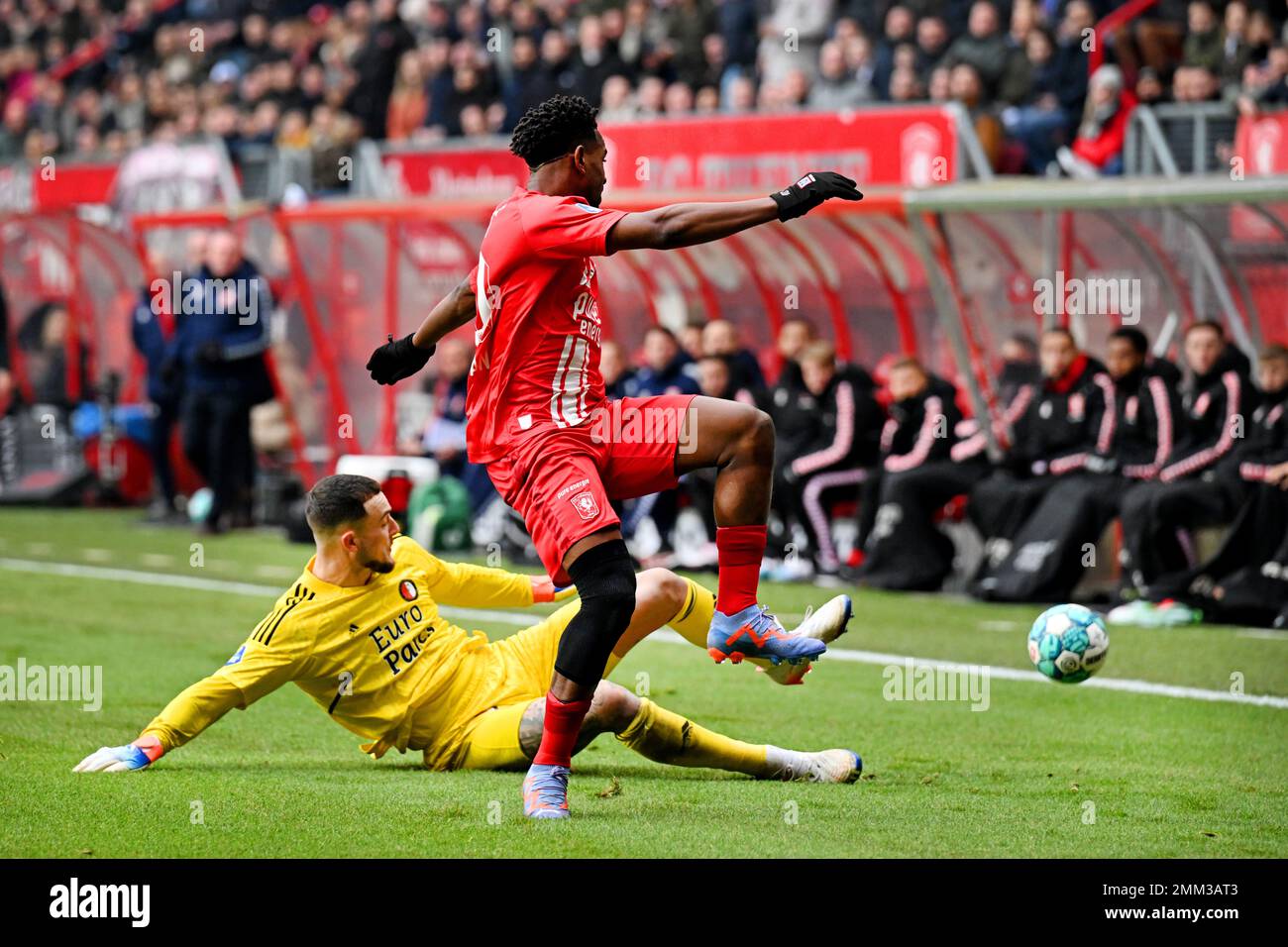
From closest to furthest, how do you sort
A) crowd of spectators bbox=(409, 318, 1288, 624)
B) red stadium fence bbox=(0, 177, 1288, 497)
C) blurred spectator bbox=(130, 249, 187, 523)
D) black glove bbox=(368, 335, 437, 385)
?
black glove bbox=(368, 335, 437, 385) → crowd of spectators bbox=(409, 318, 1288, 624) → red stadium fence bbox=(0, 177, 1288, 497) → blurred spectator bbox=(130, 249, 187, 523)

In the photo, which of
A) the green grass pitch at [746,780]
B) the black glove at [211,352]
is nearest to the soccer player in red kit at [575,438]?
the green grass pitch at [746,780]

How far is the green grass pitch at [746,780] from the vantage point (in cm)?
565

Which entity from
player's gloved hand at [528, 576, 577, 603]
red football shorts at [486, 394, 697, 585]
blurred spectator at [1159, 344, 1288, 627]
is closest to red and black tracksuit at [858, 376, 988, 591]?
blurred spectator at [1159, 344, 1288, 627]

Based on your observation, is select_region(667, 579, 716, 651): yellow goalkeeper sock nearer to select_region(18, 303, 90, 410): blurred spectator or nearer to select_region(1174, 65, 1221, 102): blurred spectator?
select_region(1174, 65, 1221, 102): blurred spectator

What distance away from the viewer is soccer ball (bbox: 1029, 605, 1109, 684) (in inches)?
294

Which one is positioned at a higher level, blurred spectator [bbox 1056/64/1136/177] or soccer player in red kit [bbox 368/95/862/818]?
blurred spectator [bbox 1056/64/1136/177]

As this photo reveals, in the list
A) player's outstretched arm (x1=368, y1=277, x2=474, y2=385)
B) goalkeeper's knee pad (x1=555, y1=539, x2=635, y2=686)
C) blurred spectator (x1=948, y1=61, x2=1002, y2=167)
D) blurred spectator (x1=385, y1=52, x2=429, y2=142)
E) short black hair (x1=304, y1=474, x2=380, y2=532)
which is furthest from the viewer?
blurred spectator (x1=385, y1=52, x2=429, y2=142)

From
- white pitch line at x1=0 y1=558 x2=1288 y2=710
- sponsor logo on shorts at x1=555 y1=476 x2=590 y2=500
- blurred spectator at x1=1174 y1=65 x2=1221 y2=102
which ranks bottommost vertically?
white pitch line at x1=0 y1=558 x2=1288 y2=710

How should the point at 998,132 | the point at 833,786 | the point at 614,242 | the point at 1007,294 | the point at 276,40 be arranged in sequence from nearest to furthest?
1. the point at 614,242
2. the point at 833,786
3. the point at 1007,294
4. the point at 998,132
5. the point at 276,40

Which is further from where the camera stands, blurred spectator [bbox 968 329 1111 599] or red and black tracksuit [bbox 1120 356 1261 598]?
blurred spectator [bbox 968 329 1111 599]

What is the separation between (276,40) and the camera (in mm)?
23406
